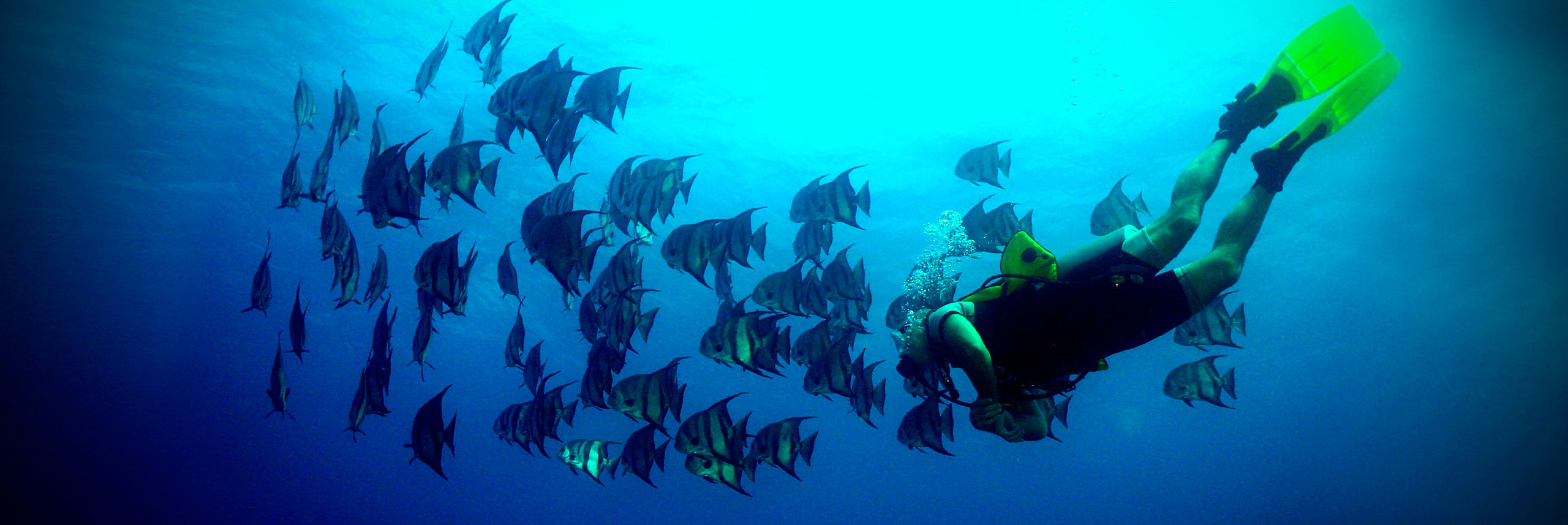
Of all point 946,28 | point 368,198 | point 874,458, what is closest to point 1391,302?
point 946,28

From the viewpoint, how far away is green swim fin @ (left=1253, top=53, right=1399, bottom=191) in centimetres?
392

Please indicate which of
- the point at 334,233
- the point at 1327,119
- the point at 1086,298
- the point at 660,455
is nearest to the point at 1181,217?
the point at 1086,298

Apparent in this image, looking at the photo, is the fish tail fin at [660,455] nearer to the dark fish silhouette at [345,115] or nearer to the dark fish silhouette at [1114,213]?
the dark fish silhouette at [345,115]

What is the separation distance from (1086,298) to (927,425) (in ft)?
6.57

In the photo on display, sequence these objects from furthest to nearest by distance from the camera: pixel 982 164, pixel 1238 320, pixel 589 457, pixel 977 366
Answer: pixel 982 164 < pixel 1238 320 < pixel 589 457 < pixel 977 366

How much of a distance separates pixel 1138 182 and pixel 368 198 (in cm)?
1682

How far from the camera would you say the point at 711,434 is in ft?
15.6

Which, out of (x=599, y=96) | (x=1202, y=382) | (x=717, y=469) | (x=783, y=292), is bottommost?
(x=1202, y=382)

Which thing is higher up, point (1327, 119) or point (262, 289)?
point (262, 289)

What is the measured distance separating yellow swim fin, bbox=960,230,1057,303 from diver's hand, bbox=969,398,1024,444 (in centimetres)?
64

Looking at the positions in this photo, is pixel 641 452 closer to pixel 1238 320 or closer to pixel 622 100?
pixel 622 100

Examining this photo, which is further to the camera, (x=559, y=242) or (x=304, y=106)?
(x=304, y=106)

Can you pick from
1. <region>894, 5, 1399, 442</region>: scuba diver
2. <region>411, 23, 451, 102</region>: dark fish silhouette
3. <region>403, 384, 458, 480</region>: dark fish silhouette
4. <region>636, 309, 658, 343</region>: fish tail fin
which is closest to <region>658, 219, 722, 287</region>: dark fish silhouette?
<region>636, 309, 658, 343</region>: fish tail fin

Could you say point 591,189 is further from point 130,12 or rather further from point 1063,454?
point 1063,454
